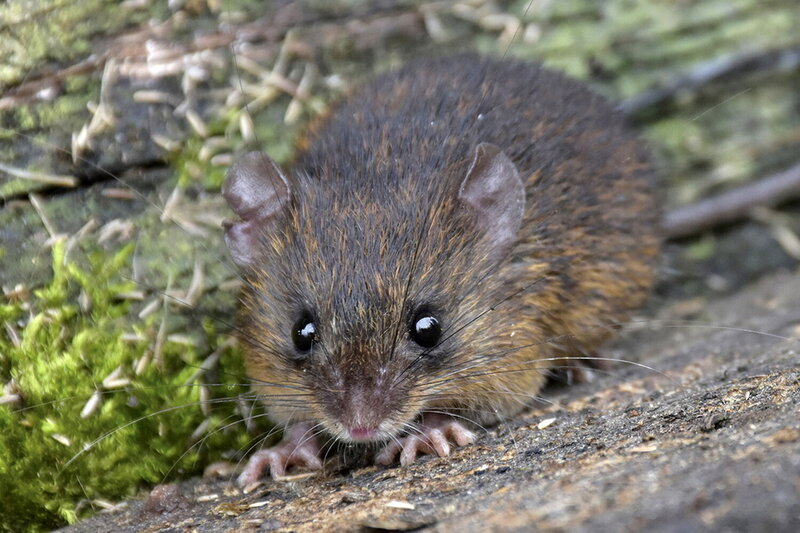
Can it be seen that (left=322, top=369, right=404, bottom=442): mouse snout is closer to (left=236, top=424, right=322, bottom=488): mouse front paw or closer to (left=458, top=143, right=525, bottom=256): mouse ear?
(left=236, top=424, right=322, bottom=488): mouse front paw

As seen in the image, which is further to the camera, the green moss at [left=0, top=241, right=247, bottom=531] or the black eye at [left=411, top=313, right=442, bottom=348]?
the green moss at [left=0, top=241, right=247, bottom=531]

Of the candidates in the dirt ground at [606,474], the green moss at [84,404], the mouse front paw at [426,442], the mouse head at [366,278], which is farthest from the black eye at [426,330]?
the green moss at [84,404]

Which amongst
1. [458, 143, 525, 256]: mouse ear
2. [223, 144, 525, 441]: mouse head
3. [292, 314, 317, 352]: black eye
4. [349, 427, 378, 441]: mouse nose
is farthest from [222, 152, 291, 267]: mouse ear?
[349, 427, 378, 441]: mouse nose

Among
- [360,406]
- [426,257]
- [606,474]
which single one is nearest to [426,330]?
[426,257]

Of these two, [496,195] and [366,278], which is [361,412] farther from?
[496,195]

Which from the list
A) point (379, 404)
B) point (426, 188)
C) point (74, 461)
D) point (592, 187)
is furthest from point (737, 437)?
point (74, 461)

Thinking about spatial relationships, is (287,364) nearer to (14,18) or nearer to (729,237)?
(14,18)
